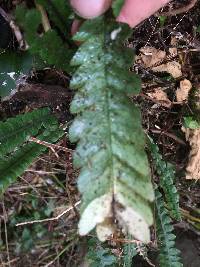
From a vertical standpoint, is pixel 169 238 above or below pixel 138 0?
below

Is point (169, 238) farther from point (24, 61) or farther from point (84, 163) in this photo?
point (24, 61)

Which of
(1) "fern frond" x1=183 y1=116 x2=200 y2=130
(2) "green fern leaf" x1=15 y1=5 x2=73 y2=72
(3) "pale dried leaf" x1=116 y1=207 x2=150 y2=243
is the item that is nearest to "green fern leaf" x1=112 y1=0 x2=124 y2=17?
(2) "green fern leaf" x1=15 y1=5 x2=73 y2=72

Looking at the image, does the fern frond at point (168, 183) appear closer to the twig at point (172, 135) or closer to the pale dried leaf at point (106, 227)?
the twig at point (172, 135)

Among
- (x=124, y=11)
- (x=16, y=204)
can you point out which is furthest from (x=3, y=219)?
(x=124, y=11)

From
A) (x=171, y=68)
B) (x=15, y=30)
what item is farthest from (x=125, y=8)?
(x=171, y=68)

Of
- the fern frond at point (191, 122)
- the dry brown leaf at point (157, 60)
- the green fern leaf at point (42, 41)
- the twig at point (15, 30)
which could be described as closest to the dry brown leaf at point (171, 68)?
the dry brown leaf at point (157, 60)

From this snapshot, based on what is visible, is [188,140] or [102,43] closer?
[102,43]
